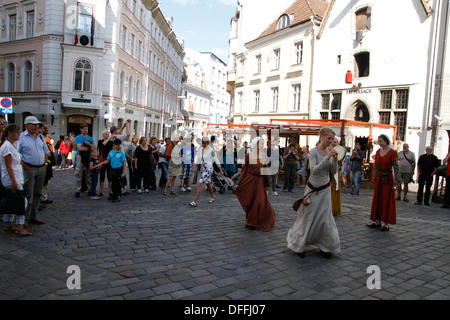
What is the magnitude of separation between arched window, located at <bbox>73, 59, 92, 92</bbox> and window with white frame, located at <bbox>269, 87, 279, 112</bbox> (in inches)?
589

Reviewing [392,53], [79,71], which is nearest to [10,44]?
[79,71]

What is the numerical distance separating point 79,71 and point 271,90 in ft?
51.5

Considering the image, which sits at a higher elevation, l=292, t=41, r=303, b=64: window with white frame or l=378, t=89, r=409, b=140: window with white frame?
l=292, t=41, r=303, b=64: window with white frame

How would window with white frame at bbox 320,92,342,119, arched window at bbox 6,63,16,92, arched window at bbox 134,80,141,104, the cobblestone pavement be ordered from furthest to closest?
arched window at bbox 134,80,141,104, arched window at bbox 6,63,16,92, window with white frame at bbox 320,92,342,119, the cobblestone pavement

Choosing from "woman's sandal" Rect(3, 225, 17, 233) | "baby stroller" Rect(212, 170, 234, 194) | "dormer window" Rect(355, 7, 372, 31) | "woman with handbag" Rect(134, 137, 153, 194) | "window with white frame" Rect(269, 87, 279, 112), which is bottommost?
"woman's sandal" Rect(3, 225, 17, 233)

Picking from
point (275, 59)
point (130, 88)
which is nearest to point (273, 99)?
point (275, 59)

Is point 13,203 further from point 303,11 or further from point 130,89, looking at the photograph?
point 303,11

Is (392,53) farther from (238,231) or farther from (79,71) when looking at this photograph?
(79,71)

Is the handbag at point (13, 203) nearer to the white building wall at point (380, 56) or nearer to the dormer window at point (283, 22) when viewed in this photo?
the white building wall at point (380, 56)

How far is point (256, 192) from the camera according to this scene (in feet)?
22.7

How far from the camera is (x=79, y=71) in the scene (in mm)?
24578

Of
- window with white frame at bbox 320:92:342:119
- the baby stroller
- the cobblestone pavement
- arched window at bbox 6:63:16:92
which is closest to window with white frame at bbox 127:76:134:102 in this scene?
arched window at bbox 6:63:16:92

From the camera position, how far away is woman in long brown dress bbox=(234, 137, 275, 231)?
6844mm

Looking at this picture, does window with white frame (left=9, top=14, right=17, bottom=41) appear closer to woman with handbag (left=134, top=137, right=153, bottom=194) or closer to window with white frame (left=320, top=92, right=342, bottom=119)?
woman with handbag (left=134, top=137, right=153, bottom=194)
